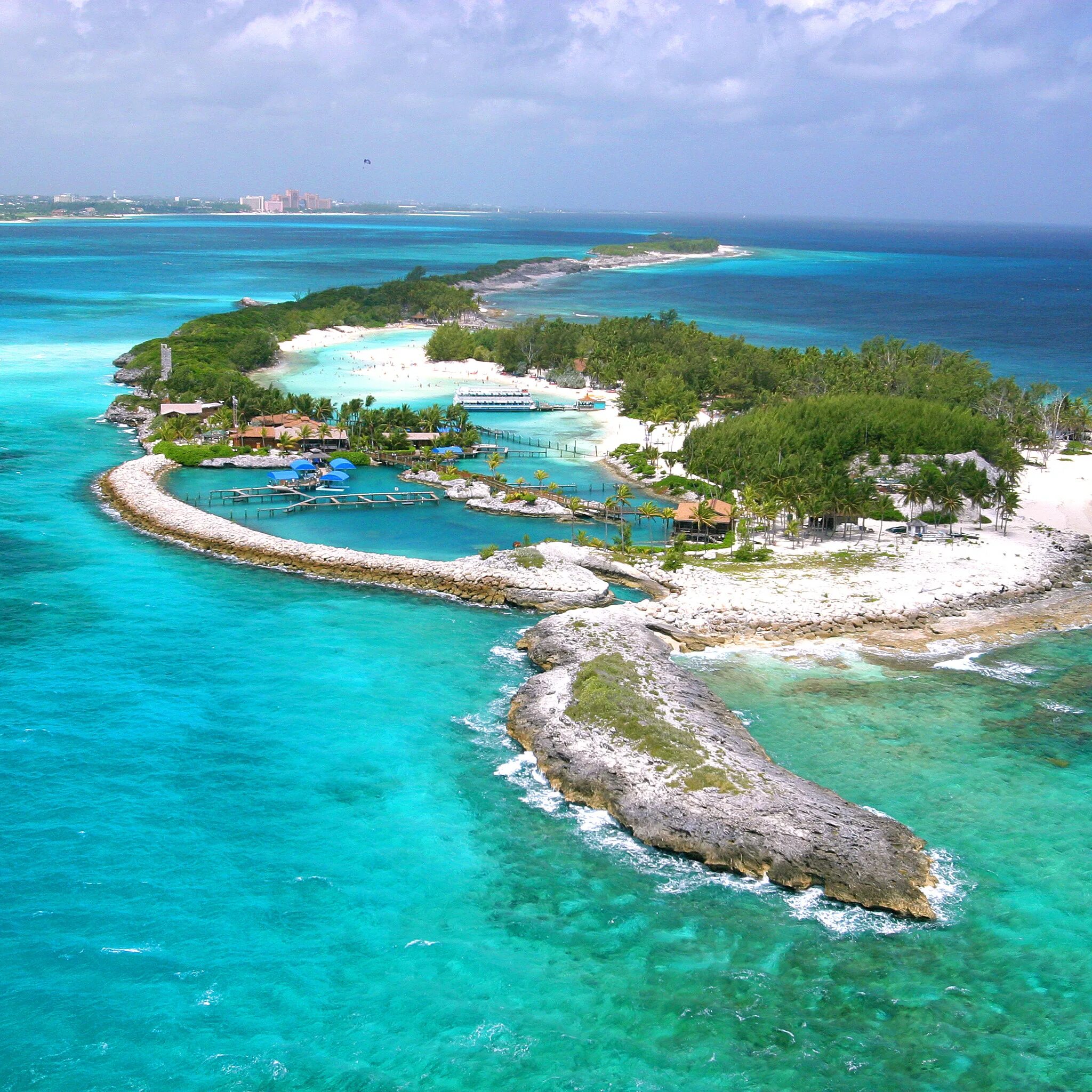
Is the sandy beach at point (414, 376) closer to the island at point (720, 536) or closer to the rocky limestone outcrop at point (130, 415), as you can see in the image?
the island at point (720, 536)

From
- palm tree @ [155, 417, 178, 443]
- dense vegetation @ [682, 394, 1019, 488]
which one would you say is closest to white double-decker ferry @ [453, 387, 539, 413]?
palm tree @ [155, 417, 178, 443]

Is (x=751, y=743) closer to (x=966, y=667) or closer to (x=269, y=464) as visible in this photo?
(x=966, y=667)

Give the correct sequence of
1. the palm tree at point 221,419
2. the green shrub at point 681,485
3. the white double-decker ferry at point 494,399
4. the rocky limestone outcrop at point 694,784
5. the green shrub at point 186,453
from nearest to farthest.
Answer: the rocky limestone outcrop at point 694,784 < the green shrub at point 681,485 < the green shrub at point 186,453 < the palm tree at point 221,419 < the white double-decker ferry at point 494,399

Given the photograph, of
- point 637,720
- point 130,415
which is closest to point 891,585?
point 637,720

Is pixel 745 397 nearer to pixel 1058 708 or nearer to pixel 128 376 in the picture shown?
pixel 1058 708

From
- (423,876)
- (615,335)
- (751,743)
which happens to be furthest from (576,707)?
(615,335)

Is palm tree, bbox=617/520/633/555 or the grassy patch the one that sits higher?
palm tree, bbox=617/520/633/555

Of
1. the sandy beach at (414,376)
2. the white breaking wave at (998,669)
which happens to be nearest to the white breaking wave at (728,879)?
the white breaking wave at (998,669)

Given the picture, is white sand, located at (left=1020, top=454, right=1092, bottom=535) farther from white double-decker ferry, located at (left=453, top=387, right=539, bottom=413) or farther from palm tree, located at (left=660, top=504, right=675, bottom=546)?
white double-decker ferry, located at (left=453, top=387, right=539, bottom=413)
